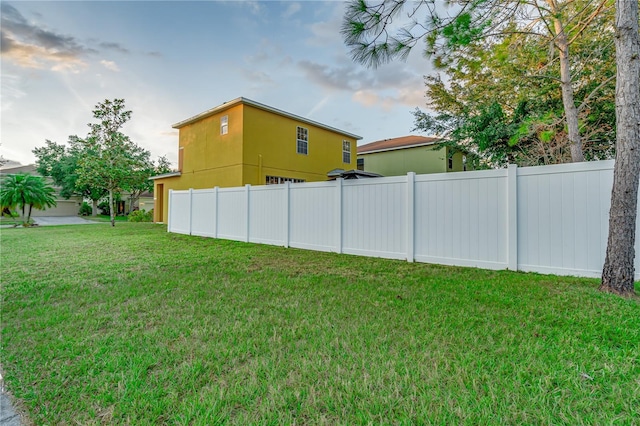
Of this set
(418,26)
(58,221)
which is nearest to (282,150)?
(418,26)

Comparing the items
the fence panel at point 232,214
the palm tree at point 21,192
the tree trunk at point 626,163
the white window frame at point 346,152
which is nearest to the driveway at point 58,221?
the palm tree at point 21,192

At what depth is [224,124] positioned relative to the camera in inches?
508

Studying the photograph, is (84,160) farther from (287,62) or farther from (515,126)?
(515,126)

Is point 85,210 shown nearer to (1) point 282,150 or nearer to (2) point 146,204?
(2) point 146,204

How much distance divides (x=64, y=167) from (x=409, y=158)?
31986 millimetres

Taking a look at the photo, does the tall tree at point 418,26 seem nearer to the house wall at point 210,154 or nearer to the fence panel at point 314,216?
the fence panel at point 314,216

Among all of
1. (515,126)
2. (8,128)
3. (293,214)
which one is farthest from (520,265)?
(8,128)

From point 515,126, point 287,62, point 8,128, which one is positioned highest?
point 287,62

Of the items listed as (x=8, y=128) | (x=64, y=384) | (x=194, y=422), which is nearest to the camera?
(x=194, y=422)

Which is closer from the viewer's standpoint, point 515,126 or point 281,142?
point 515,126

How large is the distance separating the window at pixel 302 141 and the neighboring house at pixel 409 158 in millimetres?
6624

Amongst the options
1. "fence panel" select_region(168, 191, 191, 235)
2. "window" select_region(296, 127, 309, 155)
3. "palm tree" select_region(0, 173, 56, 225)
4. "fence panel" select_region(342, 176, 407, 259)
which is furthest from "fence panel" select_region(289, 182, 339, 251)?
"palm tree" select_region(0, 173, 56, 225)

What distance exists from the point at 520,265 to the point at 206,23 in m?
9.66

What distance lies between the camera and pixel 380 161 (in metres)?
19.7
